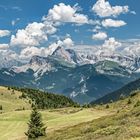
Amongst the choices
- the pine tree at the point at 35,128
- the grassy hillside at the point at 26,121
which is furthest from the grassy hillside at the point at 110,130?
the grassy hillside at the point at 26,121

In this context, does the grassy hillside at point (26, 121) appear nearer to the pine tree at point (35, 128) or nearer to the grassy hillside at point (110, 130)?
the pine tree at point (35, 128)

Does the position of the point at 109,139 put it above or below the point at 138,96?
below

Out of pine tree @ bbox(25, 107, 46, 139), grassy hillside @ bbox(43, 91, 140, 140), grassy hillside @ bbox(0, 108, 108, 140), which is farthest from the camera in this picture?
grassy hillside @ bbox(0, 108, 108, 140)

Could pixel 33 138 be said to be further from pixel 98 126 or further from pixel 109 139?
pixel 109 139

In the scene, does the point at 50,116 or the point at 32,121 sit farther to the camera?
the point at 50,116

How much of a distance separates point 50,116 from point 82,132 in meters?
93.4

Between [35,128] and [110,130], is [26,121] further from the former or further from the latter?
[110,130]

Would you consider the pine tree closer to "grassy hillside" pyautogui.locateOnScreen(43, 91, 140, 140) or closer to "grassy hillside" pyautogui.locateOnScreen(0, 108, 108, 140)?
"grassy hillside" pyautogui.locateOnScreen(0, 108, 108, 140)

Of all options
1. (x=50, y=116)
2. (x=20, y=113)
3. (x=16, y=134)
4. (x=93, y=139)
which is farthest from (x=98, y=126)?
(x=20, y=113)

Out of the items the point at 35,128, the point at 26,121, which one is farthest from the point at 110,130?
the point at 26,121

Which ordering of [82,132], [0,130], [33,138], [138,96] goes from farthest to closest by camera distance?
[138,96] < [0,130] < [33,138] < [82,132]

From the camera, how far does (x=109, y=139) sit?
4022 centimetres

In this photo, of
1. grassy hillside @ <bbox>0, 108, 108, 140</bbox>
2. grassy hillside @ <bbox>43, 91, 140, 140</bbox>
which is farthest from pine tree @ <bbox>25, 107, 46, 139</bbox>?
grassy hillside @ <bbox>43, 91, 140, 140</bbox>

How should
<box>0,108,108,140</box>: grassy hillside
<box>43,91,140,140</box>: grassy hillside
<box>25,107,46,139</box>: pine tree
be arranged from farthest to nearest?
<box>0,108,108,140</box>: grassy hillside
<box>25,107,46,139</box>: pine tree
<box>43,91,140,140</box>: grassy hillside
